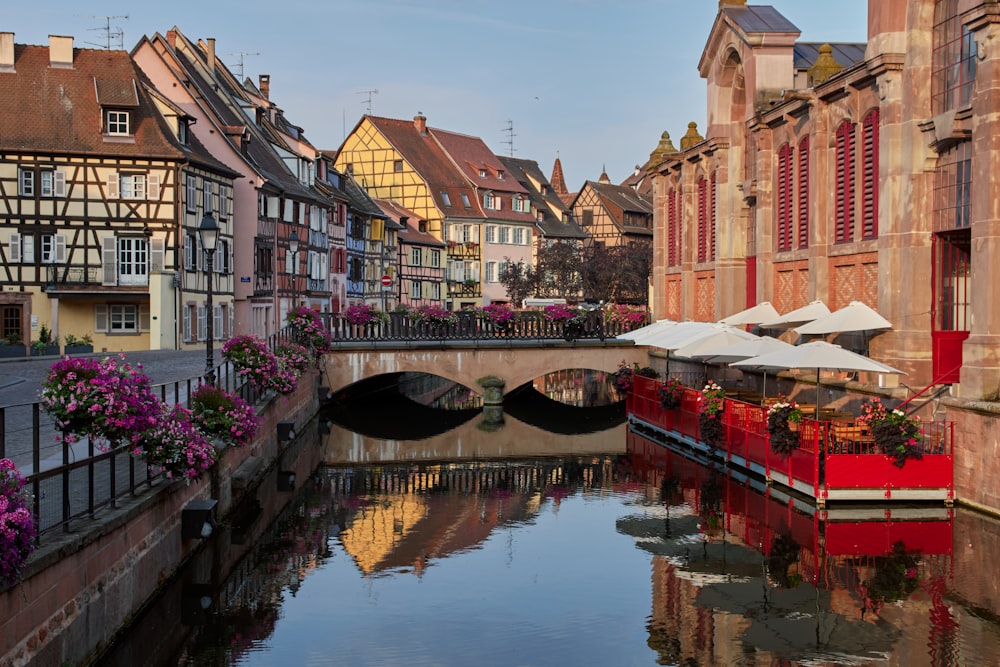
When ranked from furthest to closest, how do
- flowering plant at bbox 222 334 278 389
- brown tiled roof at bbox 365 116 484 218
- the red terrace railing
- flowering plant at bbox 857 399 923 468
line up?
brown tiled roof at bbox 365 116 484 218
flowering plant at bbox 222 334 278 389
the red terrace railing
flowering plant at bbox 857 399 923 468

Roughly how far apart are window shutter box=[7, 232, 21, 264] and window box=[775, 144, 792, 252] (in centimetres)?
2635

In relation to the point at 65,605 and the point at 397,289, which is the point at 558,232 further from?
the point at 65,605

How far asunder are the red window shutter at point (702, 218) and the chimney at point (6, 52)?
24.8 m

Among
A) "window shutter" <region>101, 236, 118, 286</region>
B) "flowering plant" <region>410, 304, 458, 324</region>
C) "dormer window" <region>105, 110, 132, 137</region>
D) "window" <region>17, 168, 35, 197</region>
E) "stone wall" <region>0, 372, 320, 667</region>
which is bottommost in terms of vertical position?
"stone wall" <region>0, 372, 320, 667</region>

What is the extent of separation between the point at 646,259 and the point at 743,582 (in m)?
65.9

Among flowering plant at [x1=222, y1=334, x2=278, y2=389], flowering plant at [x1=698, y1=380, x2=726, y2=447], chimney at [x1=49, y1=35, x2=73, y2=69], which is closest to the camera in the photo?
flowering plant at [x1=222, y1=334, x2=278, y2=389]

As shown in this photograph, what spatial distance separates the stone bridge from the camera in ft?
128

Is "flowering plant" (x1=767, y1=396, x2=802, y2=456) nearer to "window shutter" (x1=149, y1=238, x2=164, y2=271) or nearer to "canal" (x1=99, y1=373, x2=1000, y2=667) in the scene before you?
"canal" (x1=99, y1=373, x2=1000, y2=667)

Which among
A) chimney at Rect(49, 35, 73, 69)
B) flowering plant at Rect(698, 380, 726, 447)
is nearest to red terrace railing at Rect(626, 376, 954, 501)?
flowering plant at Rect(698, 380, 726, 447)

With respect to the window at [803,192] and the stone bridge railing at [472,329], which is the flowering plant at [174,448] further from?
the stone bridge railing at [472,329]

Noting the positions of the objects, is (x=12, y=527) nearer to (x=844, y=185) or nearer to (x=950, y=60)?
(x=950, y=60)

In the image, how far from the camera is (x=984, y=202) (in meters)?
19.5

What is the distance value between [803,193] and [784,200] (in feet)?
4.83

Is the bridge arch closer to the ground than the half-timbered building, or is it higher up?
closer to the ground
